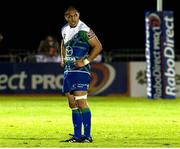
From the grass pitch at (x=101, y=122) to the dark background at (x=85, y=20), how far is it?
46.4 feet

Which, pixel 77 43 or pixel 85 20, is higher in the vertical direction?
pixel 85 20

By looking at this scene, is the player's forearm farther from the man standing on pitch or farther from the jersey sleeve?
the jersey sleeve

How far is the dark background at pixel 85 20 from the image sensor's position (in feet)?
131

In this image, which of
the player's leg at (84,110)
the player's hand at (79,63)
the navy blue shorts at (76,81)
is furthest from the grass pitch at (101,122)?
the player's hand at (79,63)

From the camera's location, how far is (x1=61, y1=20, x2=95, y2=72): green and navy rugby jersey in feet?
42.5

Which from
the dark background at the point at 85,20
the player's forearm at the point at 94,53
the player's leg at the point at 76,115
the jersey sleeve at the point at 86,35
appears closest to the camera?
the player's forearm at the point at 94,53

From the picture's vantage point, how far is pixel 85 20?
1606 inches

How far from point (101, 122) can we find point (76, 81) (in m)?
4.26

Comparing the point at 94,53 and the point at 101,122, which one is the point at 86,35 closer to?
the point at 94,53

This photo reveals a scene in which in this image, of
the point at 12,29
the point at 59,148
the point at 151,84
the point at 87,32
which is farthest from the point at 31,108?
the point at 12,29

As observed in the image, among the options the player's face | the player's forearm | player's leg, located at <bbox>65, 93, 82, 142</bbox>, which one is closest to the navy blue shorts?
player's leg, located at <bbox>65, 93, 82, 142</bbox>

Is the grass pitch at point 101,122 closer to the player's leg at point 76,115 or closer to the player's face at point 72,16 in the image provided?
the player's leg at point 76,115

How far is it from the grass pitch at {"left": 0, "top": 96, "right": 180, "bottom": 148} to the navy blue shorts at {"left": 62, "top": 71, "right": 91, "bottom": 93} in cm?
83

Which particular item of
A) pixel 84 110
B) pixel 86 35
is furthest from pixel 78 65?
pixel 84 110
